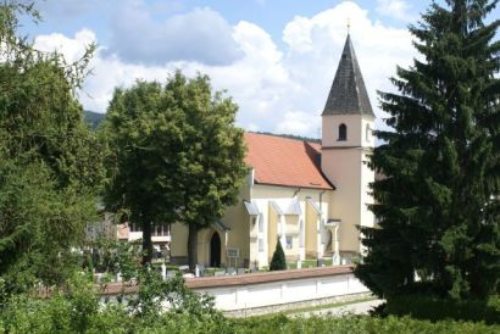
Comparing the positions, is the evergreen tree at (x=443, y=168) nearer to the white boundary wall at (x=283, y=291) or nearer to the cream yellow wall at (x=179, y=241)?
the white boundary wall at (x=283, y=291)

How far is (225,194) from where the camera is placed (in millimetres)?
41562

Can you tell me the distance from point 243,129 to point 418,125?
20069mm

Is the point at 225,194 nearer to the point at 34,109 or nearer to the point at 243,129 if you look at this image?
the point at 243,129

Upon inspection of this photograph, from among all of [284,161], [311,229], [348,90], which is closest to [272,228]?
[311,229]

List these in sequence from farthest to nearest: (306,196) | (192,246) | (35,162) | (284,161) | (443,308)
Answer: (306,196) → (284,161) → (192,246) → (443,308) → (35,162)

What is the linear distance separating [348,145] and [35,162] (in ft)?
148

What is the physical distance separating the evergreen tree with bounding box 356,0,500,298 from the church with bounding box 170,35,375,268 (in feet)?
86.3

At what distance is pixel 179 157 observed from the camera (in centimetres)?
4044

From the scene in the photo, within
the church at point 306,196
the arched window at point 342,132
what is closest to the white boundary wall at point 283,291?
the church at point 306,196

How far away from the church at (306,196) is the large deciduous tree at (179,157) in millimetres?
7801

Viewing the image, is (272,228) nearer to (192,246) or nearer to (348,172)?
(192,246)

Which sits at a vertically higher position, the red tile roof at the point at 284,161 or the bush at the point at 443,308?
the red tile roof at the point at 284,161

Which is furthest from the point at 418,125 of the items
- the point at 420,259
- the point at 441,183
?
the point at 420,259

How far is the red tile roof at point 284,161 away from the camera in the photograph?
52688mm
